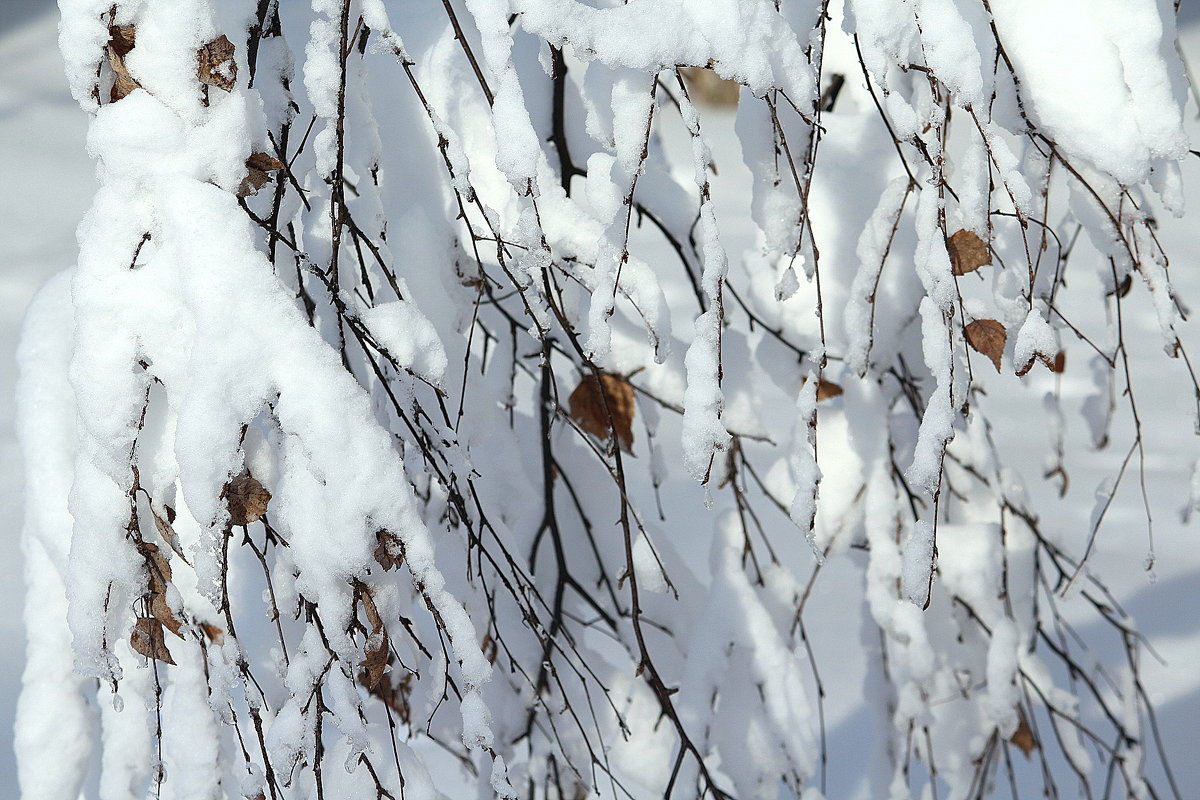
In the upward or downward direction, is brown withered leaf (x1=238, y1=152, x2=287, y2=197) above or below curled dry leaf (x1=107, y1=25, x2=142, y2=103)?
below

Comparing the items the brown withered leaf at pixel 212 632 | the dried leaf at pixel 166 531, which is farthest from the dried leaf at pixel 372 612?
the brown withered leaf at pixel 212 632

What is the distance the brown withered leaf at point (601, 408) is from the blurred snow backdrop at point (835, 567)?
38.2 inches

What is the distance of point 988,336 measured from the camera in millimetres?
Result: 716

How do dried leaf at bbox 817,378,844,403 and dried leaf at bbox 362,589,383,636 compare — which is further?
dried leaf at bbox 817,378,844,403

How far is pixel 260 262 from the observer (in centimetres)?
55

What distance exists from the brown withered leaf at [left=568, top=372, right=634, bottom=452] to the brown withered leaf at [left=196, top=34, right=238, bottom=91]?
0.47 meters

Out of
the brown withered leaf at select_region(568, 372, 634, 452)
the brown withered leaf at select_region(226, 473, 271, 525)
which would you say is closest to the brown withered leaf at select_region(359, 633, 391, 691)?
the brown withered leaf at select_region(226, 473, 271, 525)

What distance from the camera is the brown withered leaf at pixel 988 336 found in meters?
0.71

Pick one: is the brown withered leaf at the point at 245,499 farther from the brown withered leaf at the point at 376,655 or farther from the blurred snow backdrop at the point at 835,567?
the blurred snow backdrop at the point at 835,567

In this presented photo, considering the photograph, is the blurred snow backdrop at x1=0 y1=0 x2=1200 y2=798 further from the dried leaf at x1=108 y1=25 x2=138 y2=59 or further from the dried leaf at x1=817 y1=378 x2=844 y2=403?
the dried leaf at x1=108 y1=25 x2=138 y2=59

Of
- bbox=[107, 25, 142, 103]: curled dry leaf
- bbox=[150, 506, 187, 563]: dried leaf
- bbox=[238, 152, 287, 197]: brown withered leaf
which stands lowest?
bbox=[150, 506, 187, 563]: dried leaf

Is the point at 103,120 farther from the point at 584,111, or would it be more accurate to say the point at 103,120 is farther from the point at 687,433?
the point at 584,111

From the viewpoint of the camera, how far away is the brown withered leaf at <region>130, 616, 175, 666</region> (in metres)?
0.62

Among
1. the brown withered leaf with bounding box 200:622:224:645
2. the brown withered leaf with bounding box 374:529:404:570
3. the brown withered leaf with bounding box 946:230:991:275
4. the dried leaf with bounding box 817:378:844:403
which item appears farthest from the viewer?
the dried leaf with bounding box 817:378:844:403
